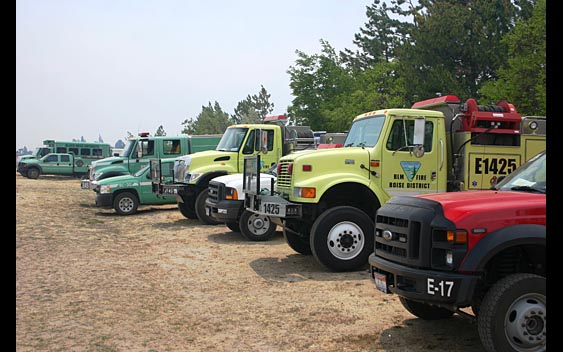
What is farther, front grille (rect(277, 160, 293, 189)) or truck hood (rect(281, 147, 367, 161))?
front grille (rect(277, 160, 293, 189))

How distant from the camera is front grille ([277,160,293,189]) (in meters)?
9.65

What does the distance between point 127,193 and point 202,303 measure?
11.6 meters

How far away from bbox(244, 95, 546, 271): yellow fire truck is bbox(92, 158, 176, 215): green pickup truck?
30.5ft

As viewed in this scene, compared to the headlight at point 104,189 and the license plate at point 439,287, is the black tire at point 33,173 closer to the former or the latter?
the headlight at point 104,189

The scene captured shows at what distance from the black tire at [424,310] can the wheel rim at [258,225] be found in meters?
6.36

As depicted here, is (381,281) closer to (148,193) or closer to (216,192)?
(216,192)

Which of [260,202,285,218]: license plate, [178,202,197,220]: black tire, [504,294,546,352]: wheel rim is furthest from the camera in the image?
[178,202,197,220]: black tire

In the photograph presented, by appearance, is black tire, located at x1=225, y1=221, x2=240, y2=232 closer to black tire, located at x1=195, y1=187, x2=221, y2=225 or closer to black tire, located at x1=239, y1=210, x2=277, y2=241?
black tire, located at x1=239, y1=210, x2=277, y2=241

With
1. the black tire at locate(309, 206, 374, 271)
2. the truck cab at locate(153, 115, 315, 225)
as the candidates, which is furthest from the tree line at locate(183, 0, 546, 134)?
the black tire at locate(309, 206, 374, 271)

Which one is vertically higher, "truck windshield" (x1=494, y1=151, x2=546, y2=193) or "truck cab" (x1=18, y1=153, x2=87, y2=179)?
"truck windshield" (x1=494, y1=151, x2=546, y2=193)

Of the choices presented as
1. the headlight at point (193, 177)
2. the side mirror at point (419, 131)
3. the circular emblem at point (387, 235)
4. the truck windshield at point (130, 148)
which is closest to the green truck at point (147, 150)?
the truck windshield at point (130, 148)

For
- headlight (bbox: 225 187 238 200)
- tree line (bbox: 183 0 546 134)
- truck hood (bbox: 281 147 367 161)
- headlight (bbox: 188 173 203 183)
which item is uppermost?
tree line (bbox: 183 0 546 134)

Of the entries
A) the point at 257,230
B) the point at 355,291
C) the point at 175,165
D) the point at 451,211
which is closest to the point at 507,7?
the point at 175,165

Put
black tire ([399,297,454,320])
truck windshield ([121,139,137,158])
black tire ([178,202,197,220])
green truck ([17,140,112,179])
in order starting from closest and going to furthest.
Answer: black tire ([399,297,454,320]), black tire ([178,202,197,220]), truck windshield ([121,139,137,158]), green truck ([17,140,112,179])
